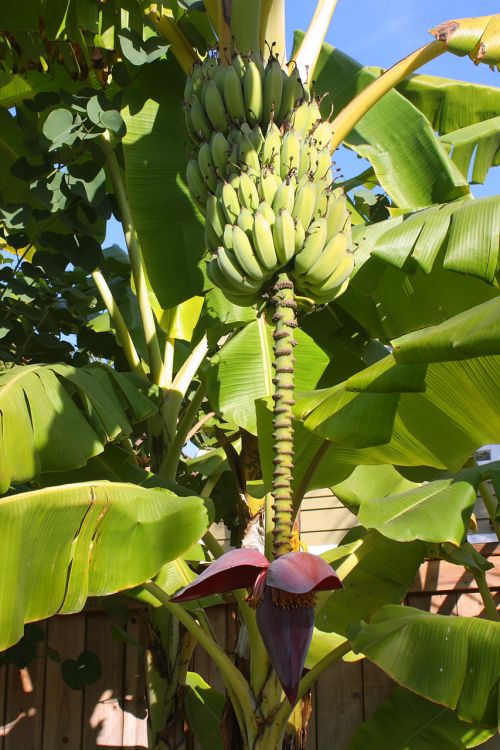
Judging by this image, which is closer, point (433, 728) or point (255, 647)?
point (255, 647)

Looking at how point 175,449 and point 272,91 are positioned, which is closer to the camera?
point 272,91

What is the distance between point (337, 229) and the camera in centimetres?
242

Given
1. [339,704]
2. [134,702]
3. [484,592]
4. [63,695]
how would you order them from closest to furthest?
[484,592] → [339,704] → [134,702] → [63,695]

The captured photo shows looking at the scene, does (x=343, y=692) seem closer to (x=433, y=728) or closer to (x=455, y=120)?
(x=433, y=728)

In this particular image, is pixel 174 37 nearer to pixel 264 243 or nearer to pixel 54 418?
pixel 264 243

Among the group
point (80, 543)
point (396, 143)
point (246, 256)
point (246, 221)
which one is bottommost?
point (80, 543)

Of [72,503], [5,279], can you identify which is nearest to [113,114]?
[5,279]

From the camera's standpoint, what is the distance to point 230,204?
7.73 feet

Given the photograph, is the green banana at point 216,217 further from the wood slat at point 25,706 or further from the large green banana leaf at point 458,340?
the wood slat at point 25,706

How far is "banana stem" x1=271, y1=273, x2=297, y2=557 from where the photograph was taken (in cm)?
194

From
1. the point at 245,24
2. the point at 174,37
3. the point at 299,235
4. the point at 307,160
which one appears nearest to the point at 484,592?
the point at 299,235

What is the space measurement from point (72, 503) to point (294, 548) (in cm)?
68

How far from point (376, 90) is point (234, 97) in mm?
717

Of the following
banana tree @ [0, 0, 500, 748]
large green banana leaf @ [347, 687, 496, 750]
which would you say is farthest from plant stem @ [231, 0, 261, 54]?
large green banana leaf @ [347, 687, 496, 750]
